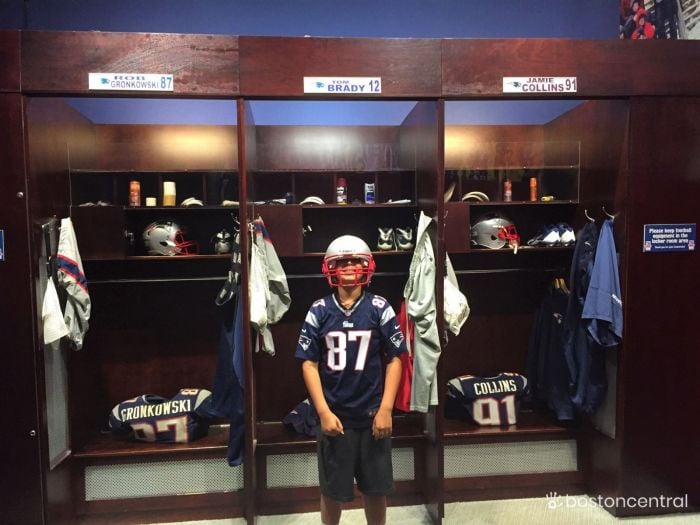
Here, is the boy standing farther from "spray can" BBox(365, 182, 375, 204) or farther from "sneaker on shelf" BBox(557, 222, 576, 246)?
"sneaker on shelf" BBox(557, 222, 576, 246)

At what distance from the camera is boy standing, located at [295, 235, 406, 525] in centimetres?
183

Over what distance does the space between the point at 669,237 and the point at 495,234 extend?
0.81 metres

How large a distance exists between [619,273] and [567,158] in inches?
31.0

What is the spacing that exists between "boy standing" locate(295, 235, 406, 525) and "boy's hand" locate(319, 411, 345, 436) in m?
0.05

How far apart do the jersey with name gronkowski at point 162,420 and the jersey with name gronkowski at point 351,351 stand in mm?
937

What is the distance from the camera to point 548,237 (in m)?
2.64

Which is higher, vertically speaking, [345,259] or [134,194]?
[134,194]

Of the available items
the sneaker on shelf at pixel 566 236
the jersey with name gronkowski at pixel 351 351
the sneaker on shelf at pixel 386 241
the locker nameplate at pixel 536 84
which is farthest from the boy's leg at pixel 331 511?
the locker nameplate at pixel 536 84

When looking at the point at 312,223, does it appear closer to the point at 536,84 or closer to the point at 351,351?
the point at 351,351

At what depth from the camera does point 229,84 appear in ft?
6.74

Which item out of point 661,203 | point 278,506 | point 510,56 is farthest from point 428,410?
point 510,56

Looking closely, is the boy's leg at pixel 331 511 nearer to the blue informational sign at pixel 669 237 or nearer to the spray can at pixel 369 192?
the spray can at pixel 369 192

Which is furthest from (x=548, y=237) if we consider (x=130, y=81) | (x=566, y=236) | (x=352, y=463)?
(x=130, y=81)

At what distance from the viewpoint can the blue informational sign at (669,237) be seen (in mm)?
2232
